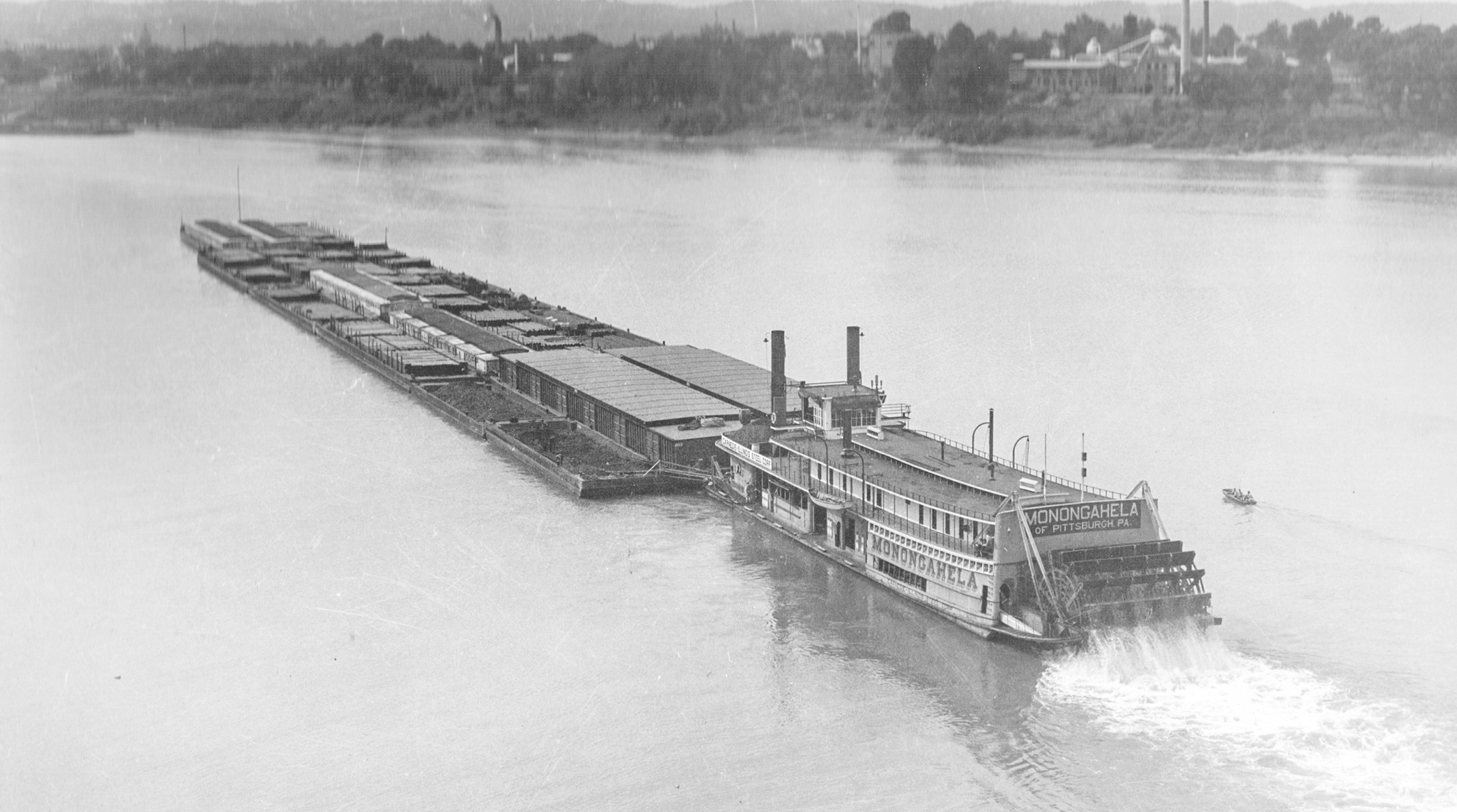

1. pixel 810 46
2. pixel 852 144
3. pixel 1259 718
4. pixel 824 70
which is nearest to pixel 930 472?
pixel 1259 718

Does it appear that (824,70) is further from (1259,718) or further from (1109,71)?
(1259,718)

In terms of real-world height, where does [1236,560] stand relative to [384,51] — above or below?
below

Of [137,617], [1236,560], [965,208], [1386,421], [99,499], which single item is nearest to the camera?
[137,617]

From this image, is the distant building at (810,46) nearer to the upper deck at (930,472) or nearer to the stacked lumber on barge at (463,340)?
the stacked lumber on barge at (463,340)

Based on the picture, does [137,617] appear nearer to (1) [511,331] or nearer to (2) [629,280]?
(1) [511,331]

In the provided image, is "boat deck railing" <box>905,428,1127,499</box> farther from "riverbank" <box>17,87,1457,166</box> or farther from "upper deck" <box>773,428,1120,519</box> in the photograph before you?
"riverbank" <box>17,87,1457,166</box>

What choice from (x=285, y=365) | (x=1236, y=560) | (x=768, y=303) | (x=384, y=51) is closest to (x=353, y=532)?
(x=1236, y=560)

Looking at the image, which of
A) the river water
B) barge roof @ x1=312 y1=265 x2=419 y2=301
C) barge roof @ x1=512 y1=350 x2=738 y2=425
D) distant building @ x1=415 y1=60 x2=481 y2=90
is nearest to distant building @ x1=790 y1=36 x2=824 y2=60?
distant building @ x1=415 y1=60 x2=481 y2=90

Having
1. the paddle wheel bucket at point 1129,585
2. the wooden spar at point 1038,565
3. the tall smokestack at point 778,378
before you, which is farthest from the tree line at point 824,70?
the wooden spar at point 1038,565
